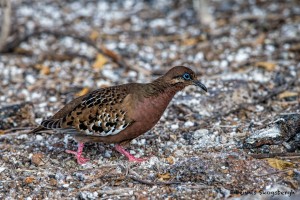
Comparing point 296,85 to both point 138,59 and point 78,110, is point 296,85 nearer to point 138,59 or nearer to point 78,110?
point 138,59

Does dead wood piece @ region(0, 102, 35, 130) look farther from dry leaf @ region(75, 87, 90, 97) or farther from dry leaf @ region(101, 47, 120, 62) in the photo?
dry leaf @ region(101, 47, 120, 62)

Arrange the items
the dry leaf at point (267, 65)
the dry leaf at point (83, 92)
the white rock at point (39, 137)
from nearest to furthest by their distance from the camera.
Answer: the white rock at point (39, 137) < the dry leaf at point (83, 92) < the dry leaf at point (267, 65)

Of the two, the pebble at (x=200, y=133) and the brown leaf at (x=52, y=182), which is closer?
the brown leaf at (x=52, y=182)

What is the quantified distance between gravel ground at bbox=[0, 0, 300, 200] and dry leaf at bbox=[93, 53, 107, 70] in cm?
2

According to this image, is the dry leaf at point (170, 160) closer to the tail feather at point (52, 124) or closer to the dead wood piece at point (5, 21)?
the tail feather at point (52, 124)

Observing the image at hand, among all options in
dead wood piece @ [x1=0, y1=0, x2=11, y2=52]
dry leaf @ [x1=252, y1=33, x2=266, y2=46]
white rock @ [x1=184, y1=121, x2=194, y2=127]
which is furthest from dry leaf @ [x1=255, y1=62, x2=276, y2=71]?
dead wood piece @ [x1=0, y1=0, x2=11, y2=52]

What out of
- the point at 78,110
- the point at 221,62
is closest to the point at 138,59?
the point at 221,62

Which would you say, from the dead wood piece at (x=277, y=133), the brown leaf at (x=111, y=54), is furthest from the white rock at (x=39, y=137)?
the brown leaf at (x=111, y=54)

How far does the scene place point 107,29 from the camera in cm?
1071

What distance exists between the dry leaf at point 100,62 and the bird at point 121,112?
3.10 meters

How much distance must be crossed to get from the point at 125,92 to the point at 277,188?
1.76 m

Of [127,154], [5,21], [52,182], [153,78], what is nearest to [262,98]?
[153,78]

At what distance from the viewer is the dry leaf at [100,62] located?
9031 mm

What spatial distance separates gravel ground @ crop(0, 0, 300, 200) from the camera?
5.31 meters
